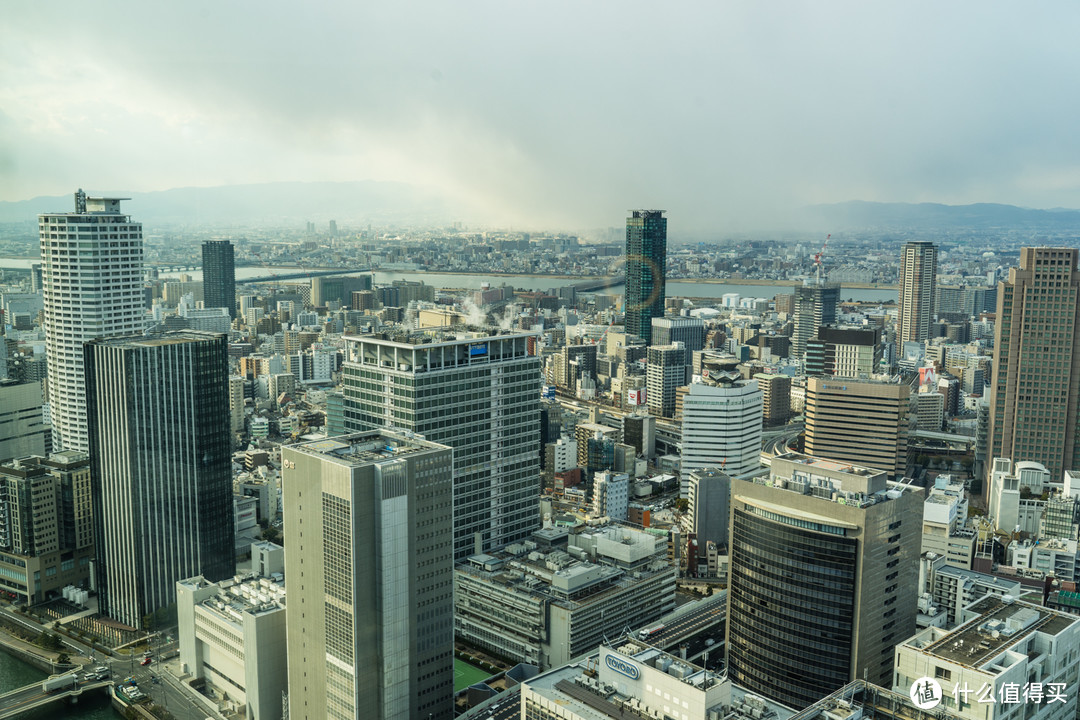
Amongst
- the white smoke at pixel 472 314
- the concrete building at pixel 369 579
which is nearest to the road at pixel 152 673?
the concrete building at pixel 369 579

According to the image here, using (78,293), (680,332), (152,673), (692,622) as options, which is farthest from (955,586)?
(680,332)

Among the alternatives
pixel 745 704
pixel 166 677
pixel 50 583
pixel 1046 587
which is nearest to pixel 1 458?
pixel 50 583

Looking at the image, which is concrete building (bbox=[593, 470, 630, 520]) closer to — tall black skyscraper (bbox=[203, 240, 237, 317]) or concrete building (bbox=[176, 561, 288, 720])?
concrete building (bbox=[176, 561, 288, 720])

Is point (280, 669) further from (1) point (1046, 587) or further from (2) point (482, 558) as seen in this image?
(1) point (1046, 587)

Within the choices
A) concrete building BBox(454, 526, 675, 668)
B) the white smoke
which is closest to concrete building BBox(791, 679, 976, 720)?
concrete building BBox(454, 526, 675, 668)

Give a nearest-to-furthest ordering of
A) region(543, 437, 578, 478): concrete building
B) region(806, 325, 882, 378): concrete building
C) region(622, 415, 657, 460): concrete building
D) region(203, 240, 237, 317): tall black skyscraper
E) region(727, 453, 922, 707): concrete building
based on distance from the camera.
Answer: region(727, 453, 922, 707): concrete building → region(543, 437, 578, 478): concrete building → region(622, 415, 657, 460): concrete building → region(806, 325, 882, 378): concrete building → region(203, 240, 237, 317): tall black skyscraper

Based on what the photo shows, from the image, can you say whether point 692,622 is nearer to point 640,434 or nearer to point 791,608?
point 791,608
